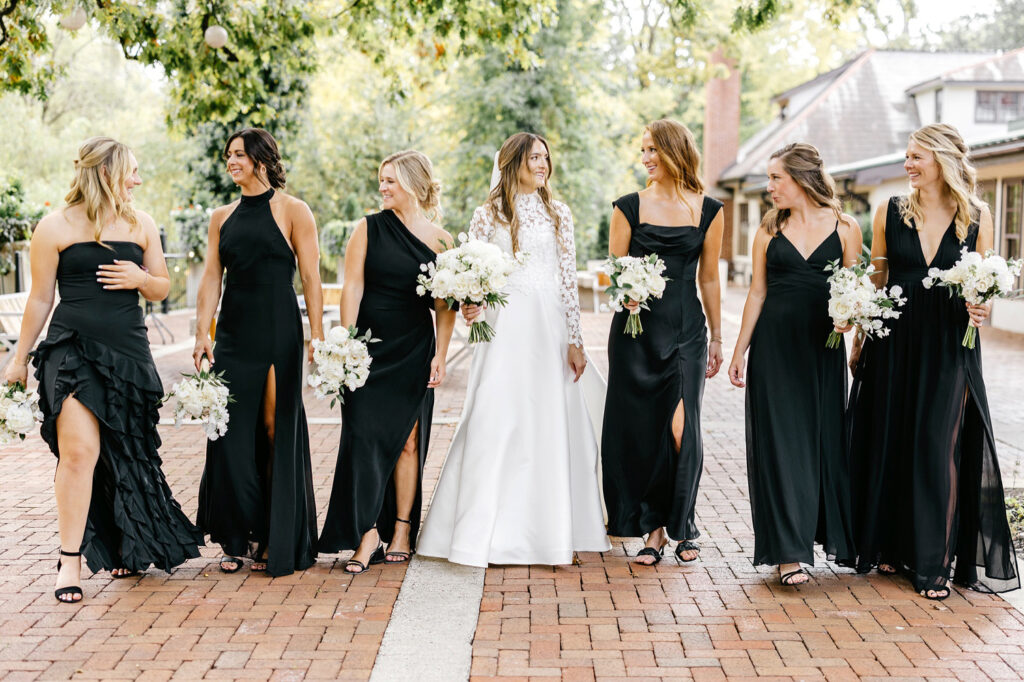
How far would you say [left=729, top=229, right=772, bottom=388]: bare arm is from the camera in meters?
4.87

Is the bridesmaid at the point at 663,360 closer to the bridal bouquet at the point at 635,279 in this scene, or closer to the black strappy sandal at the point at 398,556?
the bridal bouquet at the point at 635,279

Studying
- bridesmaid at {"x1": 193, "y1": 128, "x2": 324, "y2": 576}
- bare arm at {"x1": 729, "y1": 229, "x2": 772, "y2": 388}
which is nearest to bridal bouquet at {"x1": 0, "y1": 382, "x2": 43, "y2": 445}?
bridesmaid at {"x1": 193, "y1": 128, "x2": 324, "y2": 576}

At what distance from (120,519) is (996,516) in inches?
160

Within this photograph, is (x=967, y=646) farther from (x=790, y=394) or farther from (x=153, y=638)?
(x=153, y=638)

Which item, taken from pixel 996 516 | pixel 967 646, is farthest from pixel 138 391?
pixel 996 516

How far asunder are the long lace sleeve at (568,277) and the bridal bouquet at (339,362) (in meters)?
1.06

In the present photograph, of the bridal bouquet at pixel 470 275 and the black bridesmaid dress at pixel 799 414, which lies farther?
the black bridesmaid dress at pixel 799 414

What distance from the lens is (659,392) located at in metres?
5.01

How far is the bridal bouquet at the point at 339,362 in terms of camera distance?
4.55 metres

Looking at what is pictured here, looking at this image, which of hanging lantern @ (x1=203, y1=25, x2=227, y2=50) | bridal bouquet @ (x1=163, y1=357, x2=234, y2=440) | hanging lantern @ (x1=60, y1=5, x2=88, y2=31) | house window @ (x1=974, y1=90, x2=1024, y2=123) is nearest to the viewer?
bridal bouquet @ (x1=163, y1=357, x2=234, y2=440)

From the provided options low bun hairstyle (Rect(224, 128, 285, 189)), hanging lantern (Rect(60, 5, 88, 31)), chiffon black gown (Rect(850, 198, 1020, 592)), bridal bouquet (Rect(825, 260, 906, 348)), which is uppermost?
hanging lantern (Rect(60, 5, 88, 31))

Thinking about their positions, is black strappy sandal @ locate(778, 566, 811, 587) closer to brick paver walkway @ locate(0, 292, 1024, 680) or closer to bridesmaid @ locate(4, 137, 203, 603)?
brick paver walkway @ locate(0, 292, 1024, 680)

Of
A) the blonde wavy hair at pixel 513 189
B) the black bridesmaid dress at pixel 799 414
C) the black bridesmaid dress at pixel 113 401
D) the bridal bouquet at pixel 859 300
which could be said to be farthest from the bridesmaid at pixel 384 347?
the bridal bouquet at pixel 859 300

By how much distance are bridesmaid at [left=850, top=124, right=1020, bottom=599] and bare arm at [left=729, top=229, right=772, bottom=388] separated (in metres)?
0.53
